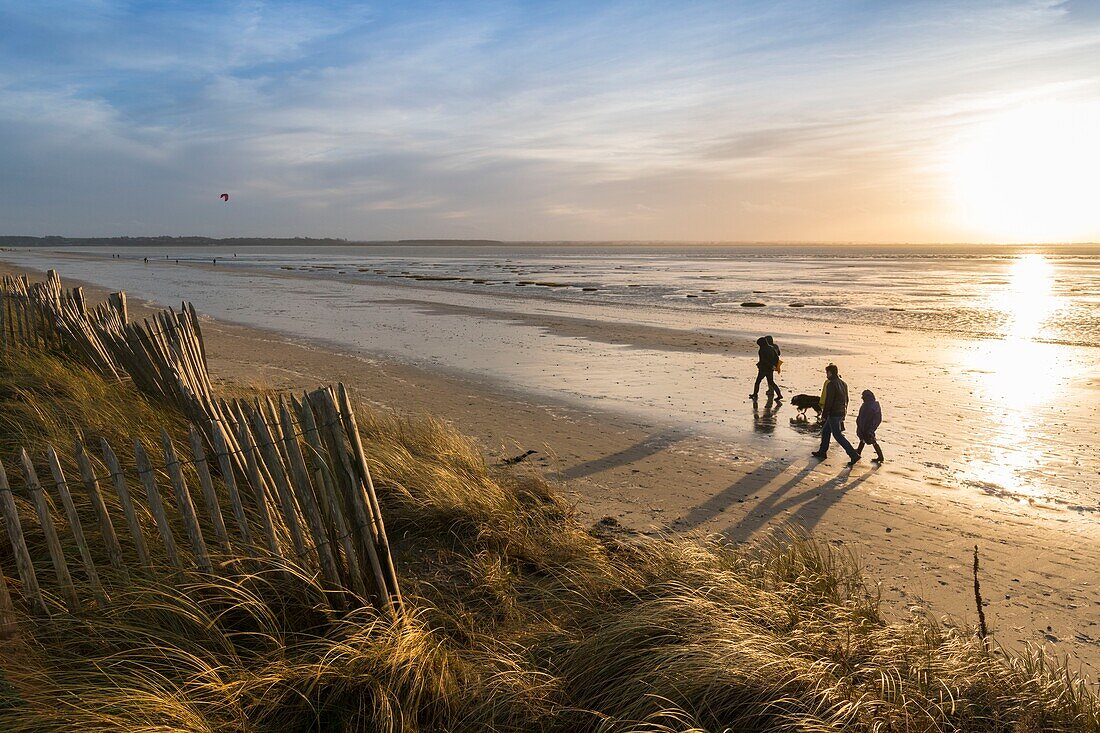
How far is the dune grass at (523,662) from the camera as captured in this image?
3.20 metres

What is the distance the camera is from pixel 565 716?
11.3 ft

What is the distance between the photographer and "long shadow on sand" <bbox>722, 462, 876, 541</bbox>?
272 inches

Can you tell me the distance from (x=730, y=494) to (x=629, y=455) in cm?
180

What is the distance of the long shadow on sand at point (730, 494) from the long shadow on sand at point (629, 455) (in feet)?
4.67

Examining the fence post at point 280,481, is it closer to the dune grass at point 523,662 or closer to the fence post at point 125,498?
the dune grass at point 523,662

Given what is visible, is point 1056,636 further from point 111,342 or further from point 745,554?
point 111,342

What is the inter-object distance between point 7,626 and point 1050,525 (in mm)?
8700

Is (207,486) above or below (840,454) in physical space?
above

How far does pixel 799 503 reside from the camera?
7.66m

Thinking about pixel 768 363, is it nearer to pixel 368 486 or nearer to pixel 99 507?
pixel 368 486

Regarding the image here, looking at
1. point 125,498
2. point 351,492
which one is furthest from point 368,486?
point 125,498

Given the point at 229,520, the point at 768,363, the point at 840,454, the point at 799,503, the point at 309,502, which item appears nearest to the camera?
the point at 309,502

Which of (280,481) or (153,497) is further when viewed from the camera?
(280,481)

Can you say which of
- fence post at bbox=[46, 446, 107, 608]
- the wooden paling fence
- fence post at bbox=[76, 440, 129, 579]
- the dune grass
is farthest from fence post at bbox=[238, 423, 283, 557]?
fence post at bbox=[46, 446, 107, 608]
